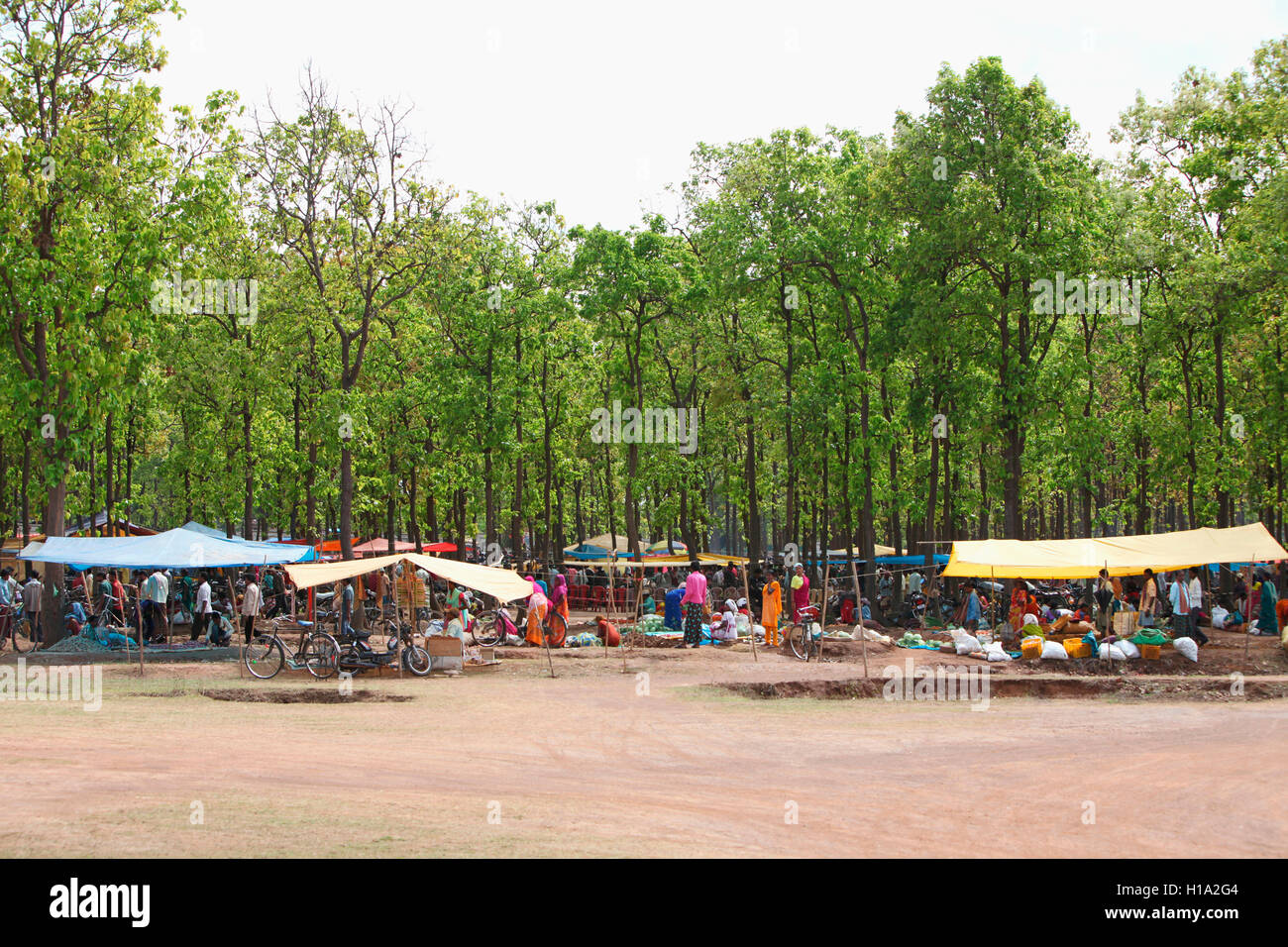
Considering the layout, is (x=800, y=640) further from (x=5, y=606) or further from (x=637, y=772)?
(x=5, y=606)

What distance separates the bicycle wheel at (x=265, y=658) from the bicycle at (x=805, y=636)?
11291 millimetres

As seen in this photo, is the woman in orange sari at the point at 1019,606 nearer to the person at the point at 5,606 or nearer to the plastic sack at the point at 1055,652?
the plastic sack at the point at 1055,652

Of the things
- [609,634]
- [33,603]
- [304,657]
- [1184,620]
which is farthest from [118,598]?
[1184,620]

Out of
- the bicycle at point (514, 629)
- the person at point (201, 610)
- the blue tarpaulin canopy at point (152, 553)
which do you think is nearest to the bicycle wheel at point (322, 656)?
the blue tarpaulin canopy at point (152, 553)

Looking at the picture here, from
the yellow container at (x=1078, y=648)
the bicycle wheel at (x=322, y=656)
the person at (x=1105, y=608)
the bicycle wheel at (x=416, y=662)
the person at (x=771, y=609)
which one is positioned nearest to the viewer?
the bicycle wheel at (x=322, y=656)

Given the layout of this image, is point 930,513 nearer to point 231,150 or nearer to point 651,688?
point 651,688

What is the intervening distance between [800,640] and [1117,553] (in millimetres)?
7386

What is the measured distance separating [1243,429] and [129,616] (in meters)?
38.2

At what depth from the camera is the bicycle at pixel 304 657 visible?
21641 mm

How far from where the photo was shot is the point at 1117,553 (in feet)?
79.9

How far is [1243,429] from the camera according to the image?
132ft

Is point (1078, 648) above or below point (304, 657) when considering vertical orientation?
below

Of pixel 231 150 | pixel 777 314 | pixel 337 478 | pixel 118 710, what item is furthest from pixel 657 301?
pixel 118 710

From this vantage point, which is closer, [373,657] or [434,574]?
[373,657]
